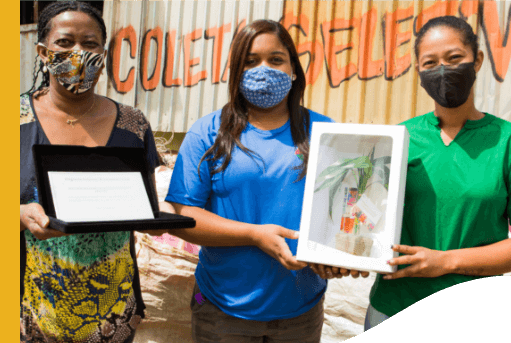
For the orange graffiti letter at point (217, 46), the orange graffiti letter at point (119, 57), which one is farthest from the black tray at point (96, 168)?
the orange graffiti letter at point (119, 57)

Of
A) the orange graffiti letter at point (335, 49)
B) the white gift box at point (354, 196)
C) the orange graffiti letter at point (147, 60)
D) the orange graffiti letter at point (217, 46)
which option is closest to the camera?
the white gift box at point (354, 196)

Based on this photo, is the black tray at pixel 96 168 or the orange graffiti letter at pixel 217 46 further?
the orange graffiti letter at pixel 217 46

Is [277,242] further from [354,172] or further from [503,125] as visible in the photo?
[503,125]

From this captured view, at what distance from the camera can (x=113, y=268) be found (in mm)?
1673

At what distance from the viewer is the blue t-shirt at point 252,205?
1.69m

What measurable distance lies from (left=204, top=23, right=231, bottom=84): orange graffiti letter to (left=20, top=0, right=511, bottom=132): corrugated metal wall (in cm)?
1

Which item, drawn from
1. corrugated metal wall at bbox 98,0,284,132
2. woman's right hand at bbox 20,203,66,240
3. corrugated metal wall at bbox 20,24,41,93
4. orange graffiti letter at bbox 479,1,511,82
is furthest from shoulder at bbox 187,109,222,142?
corrugated metal wall at bbox 20,24,41,93

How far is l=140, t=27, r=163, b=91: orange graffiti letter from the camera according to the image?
4.94 meters

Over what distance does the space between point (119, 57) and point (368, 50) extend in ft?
10.0

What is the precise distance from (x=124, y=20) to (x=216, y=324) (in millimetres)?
4428

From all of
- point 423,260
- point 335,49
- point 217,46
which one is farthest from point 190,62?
point 423,260

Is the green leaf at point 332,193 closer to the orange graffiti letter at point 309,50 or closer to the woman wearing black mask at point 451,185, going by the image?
the woman wearing black mask at point 451,185

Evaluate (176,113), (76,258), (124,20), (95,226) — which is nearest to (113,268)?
(76,258)

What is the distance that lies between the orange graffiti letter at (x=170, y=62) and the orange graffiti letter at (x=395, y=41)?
94.6 inches
